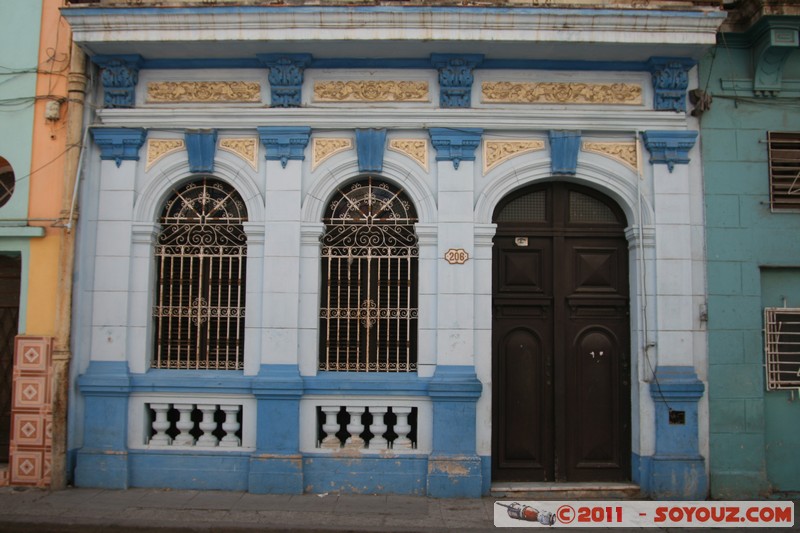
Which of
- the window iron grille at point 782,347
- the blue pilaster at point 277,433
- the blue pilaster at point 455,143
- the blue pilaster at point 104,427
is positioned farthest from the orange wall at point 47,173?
the window iron grille at point 782,347

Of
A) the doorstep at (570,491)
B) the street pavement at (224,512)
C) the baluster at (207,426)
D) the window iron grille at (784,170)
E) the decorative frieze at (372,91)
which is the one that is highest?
the decorative frieze at (372,91)

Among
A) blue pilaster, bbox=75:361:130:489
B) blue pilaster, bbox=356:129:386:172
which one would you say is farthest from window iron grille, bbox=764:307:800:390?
blue pilaster, bbox=75:361:130:489

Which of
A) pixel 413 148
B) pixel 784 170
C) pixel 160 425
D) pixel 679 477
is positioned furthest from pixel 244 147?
pixel 784 170

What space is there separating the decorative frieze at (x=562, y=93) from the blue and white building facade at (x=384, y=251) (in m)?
0.02

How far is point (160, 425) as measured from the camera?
6.86 metres

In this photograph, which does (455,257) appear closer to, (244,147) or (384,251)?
(384,251)

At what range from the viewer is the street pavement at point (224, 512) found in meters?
5.77

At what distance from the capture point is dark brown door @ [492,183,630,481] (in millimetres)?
6977

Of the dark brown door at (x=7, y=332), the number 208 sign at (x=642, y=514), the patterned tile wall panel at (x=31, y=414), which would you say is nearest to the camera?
the number 208 sign at (x=642, y=514)

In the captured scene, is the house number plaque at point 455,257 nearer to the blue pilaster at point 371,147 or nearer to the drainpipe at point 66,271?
the blue pilaster at point 371,147

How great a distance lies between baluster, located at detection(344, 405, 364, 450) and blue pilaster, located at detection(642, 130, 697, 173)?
397 centimetres

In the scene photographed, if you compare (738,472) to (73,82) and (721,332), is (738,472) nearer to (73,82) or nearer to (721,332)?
(721,332)

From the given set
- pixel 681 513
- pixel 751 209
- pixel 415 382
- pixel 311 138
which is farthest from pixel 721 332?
pixel 311 138

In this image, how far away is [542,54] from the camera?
22.5ft
